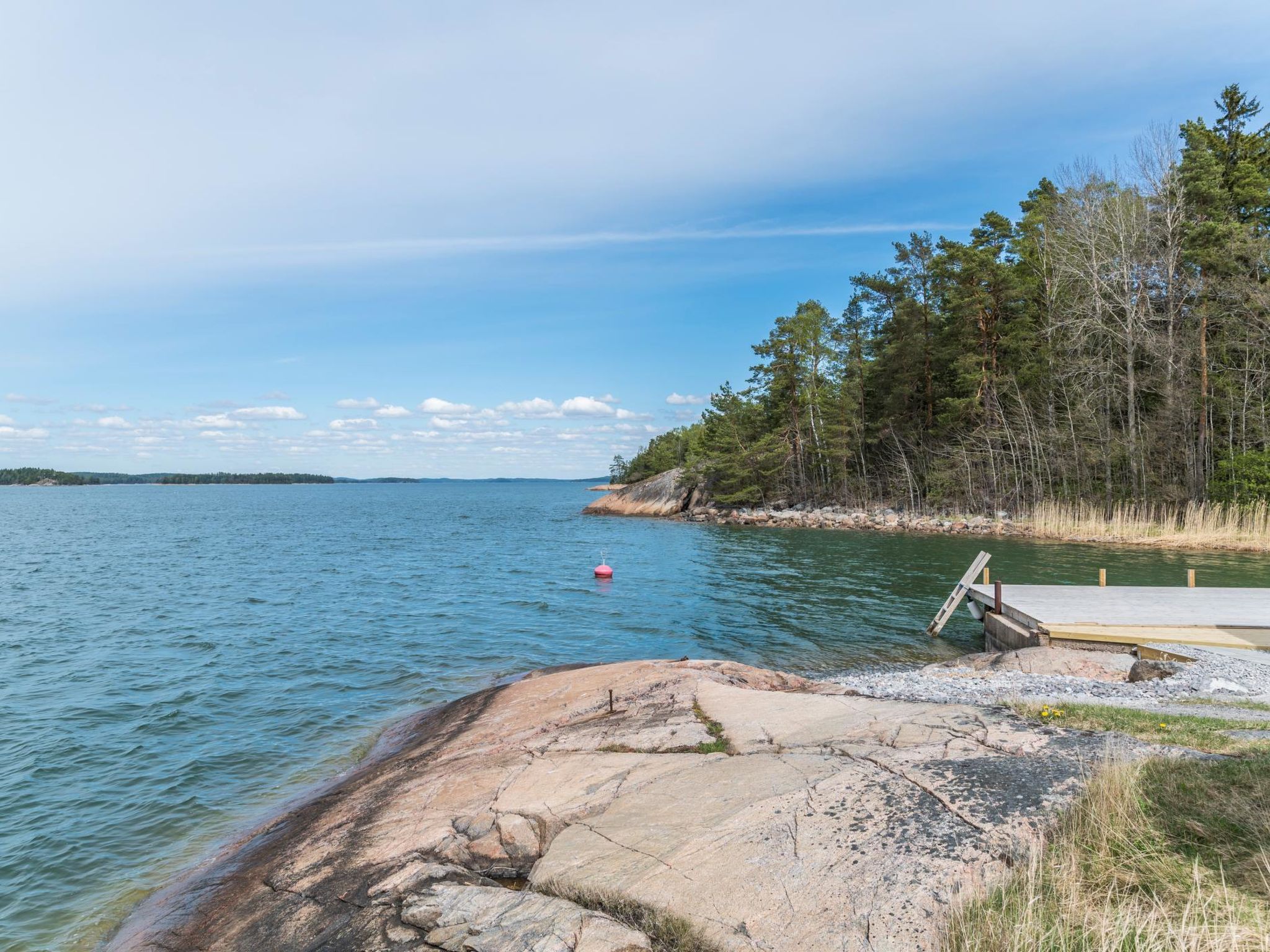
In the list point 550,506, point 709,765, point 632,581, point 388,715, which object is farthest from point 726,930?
point 550,506

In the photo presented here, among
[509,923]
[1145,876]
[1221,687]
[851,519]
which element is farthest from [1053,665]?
[851,519]

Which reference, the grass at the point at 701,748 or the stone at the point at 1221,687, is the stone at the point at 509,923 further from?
the stone at the point at 1221,687

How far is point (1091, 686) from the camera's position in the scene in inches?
407

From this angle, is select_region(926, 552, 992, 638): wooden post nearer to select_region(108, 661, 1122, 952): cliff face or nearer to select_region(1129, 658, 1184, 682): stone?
select_region(1129, 658, 1184, 682): stone

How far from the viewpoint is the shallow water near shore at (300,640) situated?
8.80 m

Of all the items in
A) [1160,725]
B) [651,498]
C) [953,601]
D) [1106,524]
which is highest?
[651,498]

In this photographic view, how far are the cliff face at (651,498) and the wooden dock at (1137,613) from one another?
149ft

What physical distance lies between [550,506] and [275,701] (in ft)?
274

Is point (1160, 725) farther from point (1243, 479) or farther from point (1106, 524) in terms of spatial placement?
point (1243, 479)

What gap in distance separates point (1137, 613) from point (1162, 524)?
21.1 metres

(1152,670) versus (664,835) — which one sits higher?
(664,835)

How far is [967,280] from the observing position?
42.0 meters

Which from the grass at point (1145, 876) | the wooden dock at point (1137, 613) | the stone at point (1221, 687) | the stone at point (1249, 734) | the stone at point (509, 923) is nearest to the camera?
the grass at point (1145, 876)

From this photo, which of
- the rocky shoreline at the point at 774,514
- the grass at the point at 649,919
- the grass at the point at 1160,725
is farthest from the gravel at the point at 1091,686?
the rocky shoreline at the point at 774,514
